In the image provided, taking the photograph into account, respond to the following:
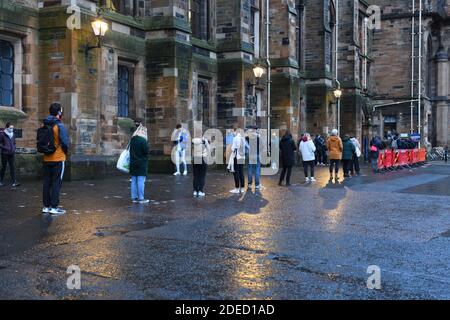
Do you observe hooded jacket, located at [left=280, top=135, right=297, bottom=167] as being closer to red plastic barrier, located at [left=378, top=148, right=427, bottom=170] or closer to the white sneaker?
the white sneaker

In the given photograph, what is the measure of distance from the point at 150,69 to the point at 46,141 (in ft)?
38.8

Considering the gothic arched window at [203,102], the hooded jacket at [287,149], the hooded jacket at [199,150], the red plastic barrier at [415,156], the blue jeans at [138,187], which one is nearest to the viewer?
the blue jeans at [138,187]

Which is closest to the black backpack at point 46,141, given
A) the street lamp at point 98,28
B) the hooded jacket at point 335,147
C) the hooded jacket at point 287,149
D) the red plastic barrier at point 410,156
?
the street lamp at point 98,28

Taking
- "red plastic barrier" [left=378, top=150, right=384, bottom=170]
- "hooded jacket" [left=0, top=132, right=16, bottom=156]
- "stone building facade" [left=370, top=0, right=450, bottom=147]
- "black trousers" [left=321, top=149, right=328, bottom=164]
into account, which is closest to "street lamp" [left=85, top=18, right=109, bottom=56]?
"hooded jacket" [left=0, top=132, right=16, bottom=156]

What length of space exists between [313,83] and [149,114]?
666 inches

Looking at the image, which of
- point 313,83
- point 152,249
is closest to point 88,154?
point 152,249

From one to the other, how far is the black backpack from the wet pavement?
44.6 inches

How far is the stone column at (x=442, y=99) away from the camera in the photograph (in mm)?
52688

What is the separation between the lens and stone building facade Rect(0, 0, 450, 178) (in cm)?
1638

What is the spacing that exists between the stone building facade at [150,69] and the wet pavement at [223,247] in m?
4.57

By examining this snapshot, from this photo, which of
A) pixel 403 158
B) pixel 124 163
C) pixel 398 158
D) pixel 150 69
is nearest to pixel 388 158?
pixel 398 158
